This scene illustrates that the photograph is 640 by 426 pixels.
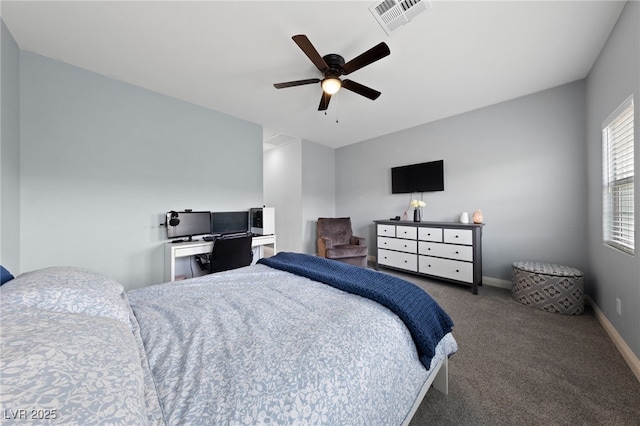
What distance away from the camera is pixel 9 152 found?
6.19 ft

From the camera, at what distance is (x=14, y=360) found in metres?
0.44

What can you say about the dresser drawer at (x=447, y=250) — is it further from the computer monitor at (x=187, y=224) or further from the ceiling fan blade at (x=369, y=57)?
the computer monitor at (x=187, y=224)

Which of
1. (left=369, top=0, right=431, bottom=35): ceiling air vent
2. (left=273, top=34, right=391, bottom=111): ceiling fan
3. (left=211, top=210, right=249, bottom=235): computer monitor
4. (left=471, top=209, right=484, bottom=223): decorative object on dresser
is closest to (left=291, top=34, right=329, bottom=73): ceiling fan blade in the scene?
(left=273, top=34, right=391, bottom=111): ceiling fan

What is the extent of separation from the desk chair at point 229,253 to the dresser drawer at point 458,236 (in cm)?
281

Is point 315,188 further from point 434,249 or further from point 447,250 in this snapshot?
point 447,250

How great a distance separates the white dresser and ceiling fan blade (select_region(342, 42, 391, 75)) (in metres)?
2.38

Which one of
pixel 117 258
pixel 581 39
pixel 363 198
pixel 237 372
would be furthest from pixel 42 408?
pixel 363 198

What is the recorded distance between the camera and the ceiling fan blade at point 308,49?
64.3 inches

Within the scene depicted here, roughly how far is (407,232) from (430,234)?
1.18 ft

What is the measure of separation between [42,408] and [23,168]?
3030mm

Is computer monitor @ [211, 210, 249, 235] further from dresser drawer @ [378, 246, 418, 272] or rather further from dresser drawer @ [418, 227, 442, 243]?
dresser drawer @ [418, 227, 442, 243]

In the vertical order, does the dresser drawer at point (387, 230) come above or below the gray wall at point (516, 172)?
below

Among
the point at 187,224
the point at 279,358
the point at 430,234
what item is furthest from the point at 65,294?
the point at 430,234

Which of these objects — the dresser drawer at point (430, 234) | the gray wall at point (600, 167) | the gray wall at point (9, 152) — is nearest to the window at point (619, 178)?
the gray wall at point (600, 167)
